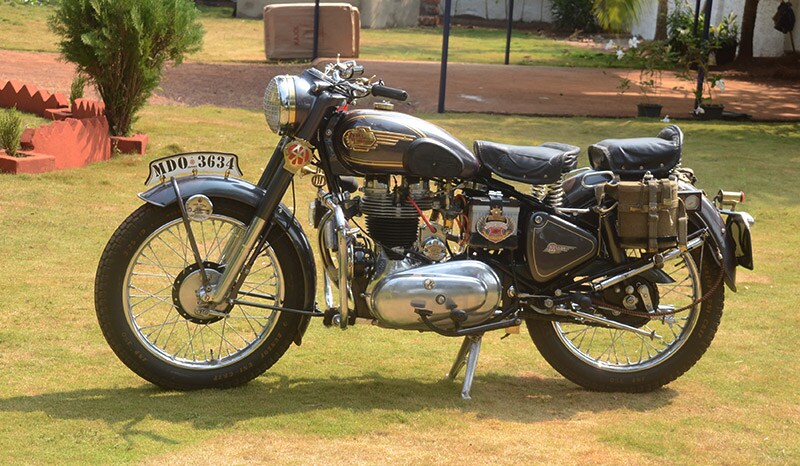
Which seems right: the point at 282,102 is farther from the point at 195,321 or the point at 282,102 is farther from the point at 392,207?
the point at 195,321

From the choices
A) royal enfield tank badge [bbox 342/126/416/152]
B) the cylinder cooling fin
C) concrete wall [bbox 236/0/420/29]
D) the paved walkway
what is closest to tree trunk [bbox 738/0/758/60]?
the paved walkway

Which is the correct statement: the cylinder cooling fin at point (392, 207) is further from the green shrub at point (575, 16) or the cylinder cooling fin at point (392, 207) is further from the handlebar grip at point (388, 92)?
the green shrub at point (575, 16)

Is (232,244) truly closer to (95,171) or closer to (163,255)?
(163,255)

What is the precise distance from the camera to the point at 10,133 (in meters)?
8.73

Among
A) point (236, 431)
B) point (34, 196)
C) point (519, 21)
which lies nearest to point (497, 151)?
point (236, 431)

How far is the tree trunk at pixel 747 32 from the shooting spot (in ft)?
70.7

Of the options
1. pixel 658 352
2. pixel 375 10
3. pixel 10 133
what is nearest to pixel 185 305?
pixel 658 352

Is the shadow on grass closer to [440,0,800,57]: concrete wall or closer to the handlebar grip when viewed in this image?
the handlebar grip

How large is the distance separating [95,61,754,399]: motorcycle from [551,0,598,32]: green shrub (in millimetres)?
24406

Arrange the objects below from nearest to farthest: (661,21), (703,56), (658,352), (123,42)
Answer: (658,352)
(123,42)
(703,56)
(661,21)

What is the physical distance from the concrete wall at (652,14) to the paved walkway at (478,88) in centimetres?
275

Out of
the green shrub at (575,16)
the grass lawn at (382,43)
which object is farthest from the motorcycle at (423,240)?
the green shrub at (575,16)

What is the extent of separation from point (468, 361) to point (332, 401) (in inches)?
23.0

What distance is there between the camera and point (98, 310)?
4520 mm
